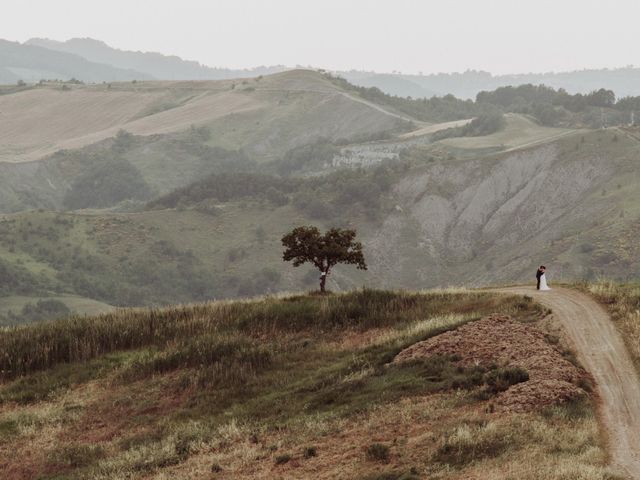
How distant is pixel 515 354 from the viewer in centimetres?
2341

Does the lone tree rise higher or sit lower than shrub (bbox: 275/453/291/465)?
higher

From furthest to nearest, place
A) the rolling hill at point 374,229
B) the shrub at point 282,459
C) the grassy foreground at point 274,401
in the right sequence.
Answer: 1. the rolling hill at point 374,229
2. the shrub at point 282,459
3. the grassy foreground at point 274,401

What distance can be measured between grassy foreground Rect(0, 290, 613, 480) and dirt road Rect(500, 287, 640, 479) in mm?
574

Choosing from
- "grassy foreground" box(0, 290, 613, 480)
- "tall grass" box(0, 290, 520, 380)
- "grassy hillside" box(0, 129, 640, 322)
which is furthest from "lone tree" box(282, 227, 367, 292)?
"grassy hillside" box(0, 129, 640, 322)

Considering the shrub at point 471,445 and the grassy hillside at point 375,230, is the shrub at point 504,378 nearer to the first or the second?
the shrub at point 471,445

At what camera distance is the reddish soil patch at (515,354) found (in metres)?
19.8

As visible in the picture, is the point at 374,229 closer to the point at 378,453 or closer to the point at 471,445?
the point at 378,453

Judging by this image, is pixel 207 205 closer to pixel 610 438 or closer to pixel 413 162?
pixel 413 162

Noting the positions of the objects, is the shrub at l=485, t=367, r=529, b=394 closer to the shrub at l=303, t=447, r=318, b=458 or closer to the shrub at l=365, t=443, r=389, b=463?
the shrub at l=365, t=443, r=389, b=463

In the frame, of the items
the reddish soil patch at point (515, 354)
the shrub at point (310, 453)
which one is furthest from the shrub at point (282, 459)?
the reddish soil patch at point (515, 354)

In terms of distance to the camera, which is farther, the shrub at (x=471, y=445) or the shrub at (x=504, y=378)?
the shrub at (x=504, y=378)

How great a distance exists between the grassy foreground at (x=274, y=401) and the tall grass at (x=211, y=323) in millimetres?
74

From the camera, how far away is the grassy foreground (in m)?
17.5

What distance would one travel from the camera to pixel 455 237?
11788cm
